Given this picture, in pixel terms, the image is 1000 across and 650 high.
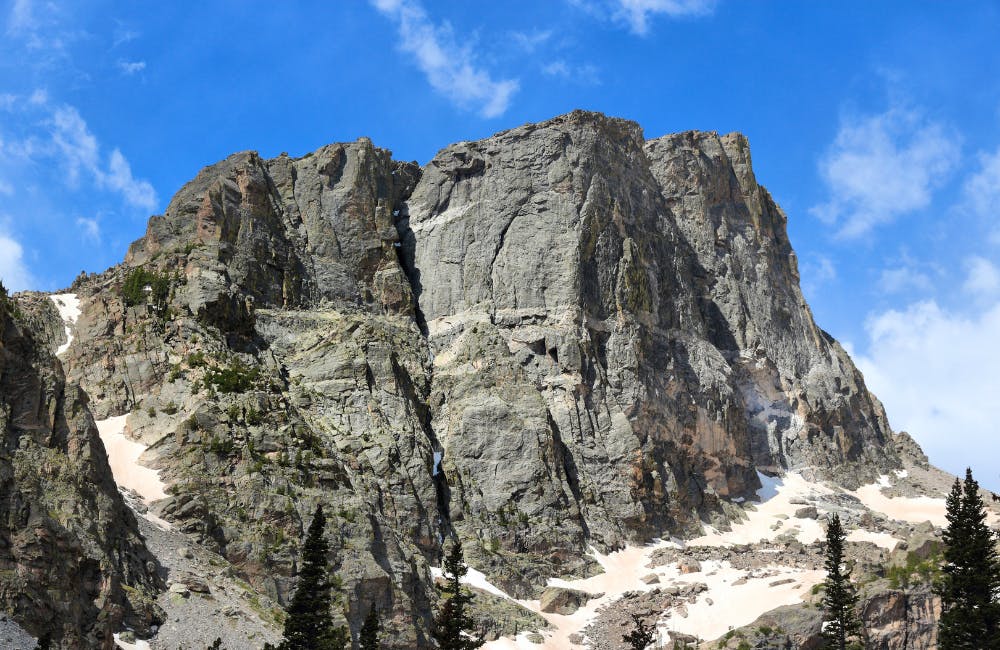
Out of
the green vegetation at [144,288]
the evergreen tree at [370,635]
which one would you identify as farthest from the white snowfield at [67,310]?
the evergreen tree at [370,635]

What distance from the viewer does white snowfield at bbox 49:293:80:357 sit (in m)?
78.6

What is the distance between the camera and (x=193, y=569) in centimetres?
5688

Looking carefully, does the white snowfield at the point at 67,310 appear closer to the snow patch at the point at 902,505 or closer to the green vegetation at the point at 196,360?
the green vegetation at the point at 196,360

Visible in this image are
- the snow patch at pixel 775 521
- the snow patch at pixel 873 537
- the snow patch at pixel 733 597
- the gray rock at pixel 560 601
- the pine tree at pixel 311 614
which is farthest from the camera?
the snow patch at pixel 775 521

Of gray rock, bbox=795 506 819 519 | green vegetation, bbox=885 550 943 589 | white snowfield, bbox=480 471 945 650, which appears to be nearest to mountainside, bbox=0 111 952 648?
white snowfield, bbox=480 471 945 650

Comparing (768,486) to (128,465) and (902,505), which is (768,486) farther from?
→ (128,465)

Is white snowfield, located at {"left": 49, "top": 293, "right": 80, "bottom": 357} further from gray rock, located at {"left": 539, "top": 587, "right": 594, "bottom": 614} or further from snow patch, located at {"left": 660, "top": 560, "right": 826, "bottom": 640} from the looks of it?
snow patch, located at {"left": 660, "top": 560, "right": 826, "bottom": 640}

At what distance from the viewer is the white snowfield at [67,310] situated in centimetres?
7855

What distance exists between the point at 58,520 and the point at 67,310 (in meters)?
38.8

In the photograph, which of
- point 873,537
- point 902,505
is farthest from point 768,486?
point 873,537

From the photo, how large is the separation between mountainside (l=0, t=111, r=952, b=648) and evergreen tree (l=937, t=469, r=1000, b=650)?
30.2 metres

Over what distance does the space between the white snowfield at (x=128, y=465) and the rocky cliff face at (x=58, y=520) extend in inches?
275

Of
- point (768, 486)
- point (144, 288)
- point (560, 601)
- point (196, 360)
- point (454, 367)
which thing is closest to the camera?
point (196, 360)

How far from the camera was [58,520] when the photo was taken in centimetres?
4825
